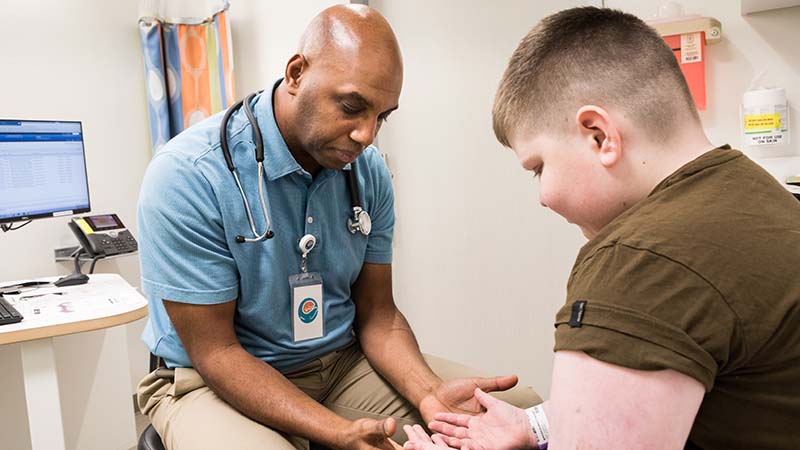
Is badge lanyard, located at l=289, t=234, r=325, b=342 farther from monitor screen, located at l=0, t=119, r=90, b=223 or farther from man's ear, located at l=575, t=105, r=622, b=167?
monitor screen, located at l=0, t=119, r=90, b=223

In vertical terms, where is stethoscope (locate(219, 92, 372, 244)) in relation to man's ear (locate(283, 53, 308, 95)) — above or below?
below

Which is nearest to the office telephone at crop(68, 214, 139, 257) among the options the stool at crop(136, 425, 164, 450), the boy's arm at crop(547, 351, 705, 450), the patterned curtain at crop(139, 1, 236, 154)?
the patterned curtain at crop(139, 1, 236, 154)

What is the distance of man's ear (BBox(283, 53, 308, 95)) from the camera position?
1.29 meters

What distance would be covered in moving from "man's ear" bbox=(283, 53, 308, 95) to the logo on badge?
432 mm

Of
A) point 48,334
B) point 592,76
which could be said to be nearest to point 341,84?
point 592,76

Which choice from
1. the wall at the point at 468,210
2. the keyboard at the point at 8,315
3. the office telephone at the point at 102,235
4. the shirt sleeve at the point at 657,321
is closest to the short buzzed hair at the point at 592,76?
the shirt sleeve at the point at 657,321

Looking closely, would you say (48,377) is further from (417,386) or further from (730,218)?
(730,218)

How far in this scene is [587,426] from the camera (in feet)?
2.10

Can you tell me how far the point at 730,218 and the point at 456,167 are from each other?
1921 mm

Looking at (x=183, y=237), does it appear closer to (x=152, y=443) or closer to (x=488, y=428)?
(x=152, y=443)

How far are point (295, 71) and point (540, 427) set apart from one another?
2.72 ft

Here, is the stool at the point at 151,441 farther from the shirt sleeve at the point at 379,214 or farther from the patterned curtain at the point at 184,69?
the patterned curtain at the point at 184,69

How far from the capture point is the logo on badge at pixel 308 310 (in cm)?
132

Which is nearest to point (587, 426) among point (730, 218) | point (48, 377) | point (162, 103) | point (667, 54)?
point (730, 218)
